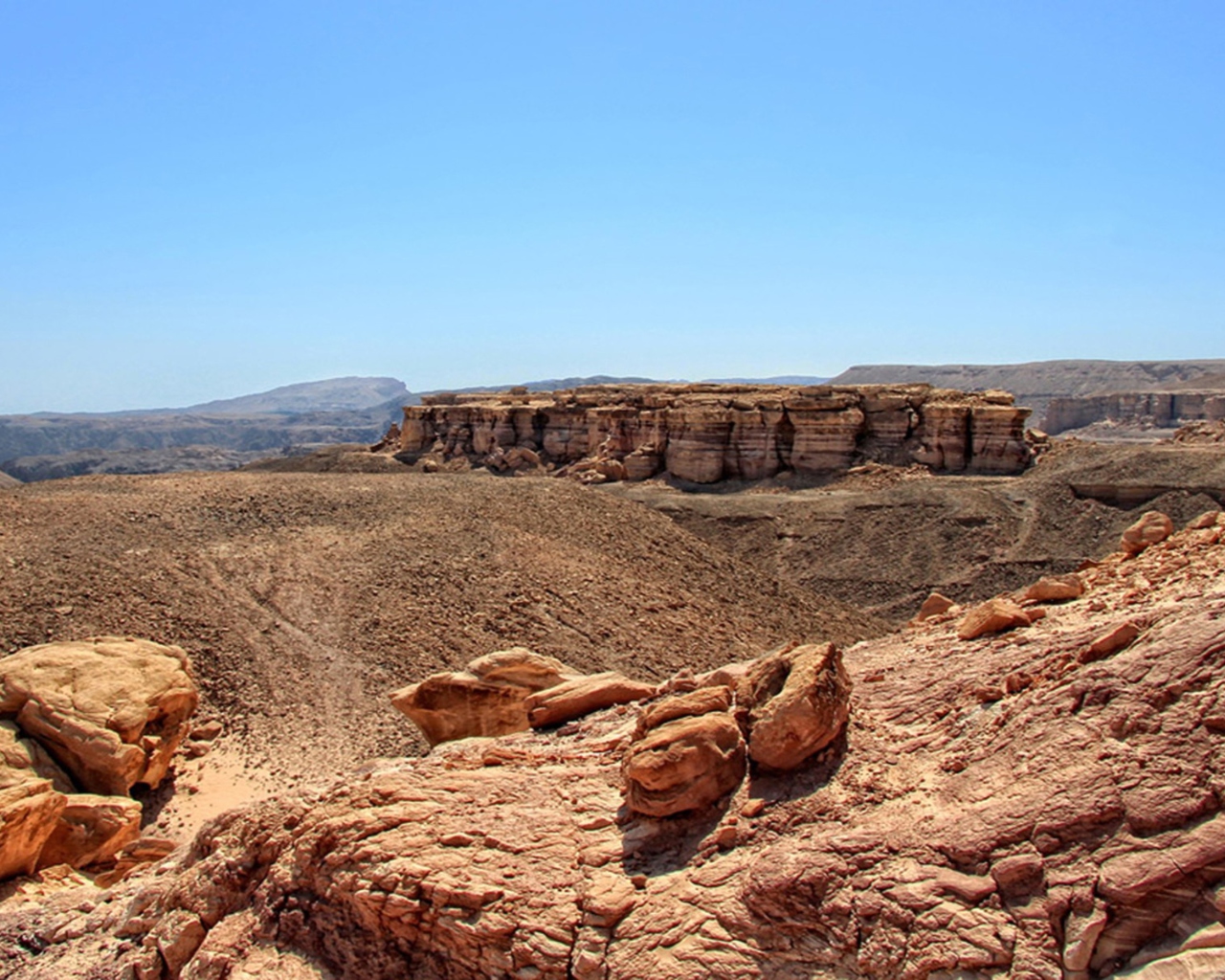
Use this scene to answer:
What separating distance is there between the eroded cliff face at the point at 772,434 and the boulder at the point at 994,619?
30471 millimetres

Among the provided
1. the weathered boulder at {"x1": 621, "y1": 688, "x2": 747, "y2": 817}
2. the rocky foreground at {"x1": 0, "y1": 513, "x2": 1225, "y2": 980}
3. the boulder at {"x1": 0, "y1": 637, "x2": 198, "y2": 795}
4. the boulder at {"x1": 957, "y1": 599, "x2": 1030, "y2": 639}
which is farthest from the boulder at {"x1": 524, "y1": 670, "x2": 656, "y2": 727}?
the boulder at {"x1": 0, "y1": 637, "x2": 198, "y2": 795}

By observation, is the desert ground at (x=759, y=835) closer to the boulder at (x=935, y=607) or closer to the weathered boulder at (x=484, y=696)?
the boulder at (x=935, y=607)

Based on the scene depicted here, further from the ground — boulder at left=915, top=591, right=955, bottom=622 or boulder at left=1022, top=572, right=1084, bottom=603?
boulder at left=1022, top=572, right=1084, bottom=603

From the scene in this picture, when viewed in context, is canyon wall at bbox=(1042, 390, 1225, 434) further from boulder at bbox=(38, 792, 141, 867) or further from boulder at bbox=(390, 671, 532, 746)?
boulder at bbox=(38, 792, 141, 867)

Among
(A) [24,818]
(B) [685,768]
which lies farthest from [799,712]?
(A) [24,818]

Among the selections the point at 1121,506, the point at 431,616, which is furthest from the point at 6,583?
the point at 1121,506

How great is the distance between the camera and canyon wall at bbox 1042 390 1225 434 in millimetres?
92250

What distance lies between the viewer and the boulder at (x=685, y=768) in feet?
24.2

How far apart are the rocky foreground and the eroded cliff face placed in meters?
30.6

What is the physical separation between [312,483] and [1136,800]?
82.9ft

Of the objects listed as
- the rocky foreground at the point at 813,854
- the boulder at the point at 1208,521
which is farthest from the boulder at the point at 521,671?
the boulder at the point at 1208,521

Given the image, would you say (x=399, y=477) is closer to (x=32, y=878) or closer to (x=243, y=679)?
(x=243, y=679)

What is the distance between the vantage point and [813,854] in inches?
252

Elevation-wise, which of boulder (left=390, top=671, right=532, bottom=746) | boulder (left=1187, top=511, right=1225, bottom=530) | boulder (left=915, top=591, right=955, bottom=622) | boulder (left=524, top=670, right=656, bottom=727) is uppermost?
boulder (left=1187, top=511, right=1225, bottom=530)
